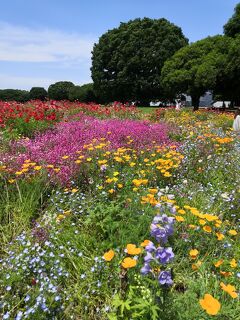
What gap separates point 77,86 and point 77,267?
168 feet

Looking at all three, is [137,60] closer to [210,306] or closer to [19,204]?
[19,204]

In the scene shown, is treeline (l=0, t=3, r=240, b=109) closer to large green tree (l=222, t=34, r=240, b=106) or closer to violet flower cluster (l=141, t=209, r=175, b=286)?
large green tree (l=222, t=34, r=240, b=106)

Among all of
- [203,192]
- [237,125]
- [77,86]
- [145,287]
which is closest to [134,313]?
[145,287]

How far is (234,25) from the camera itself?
30375 mm

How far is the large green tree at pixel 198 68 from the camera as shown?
88.9ft

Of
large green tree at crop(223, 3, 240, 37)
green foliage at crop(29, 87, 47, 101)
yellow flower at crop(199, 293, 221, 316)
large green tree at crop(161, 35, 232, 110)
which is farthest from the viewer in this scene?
green foliage at crop(29, 87, 47, 101)

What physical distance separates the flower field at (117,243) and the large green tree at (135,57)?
36588 mm

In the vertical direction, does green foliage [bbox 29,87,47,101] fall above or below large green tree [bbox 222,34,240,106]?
below

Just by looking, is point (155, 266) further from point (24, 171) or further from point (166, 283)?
point (24, 171)

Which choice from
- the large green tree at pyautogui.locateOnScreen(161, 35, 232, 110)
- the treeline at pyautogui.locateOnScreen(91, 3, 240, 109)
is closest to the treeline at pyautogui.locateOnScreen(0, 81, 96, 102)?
the treeline at pyautogui.locateOnScreen(91, 3, 240, 109)

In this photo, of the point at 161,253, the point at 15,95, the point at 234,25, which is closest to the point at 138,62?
the point at 234,25

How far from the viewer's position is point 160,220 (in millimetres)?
2178

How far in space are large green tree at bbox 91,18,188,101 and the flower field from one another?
3659 centimetres

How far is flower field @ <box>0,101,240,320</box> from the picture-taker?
90.7 inches
